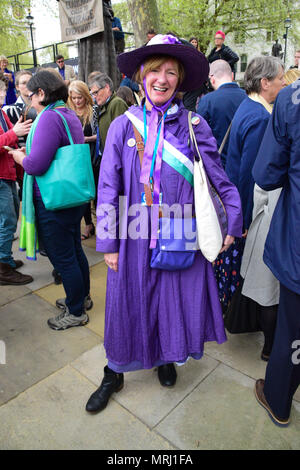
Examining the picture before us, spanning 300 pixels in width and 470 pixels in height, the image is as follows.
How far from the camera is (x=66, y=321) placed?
2904 millimetres

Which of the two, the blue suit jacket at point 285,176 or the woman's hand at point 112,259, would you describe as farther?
the woman's hand at point 112,259

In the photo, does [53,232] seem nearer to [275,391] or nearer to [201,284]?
[201,284]

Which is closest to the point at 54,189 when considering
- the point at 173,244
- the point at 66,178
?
the point at 66,178

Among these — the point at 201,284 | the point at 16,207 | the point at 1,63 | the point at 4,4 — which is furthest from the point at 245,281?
the point at 4,4

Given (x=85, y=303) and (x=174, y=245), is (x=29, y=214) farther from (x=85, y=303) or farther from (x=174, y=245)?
(x=174, y=245)

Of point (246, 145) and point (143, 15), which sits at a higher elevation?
point (143, 15)

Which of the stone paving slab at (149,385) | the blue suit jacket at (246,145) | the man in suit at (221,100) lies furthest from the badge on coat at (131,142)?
the man in suit at (221,100)

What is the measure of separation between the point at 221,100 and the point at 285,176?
197cm

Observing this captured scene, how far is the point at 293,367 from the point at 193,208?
1.01m

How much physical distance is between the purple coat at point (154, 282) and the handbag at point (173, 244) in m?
0.06

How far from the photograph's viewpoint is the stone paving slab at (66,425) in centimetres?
189

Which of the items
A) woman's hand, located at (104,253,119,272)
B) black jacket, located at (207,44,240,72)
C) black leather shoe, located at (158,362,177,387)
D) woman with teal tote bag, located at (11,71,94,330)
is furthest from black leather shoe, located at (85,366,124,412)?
black jacket, located at (207,44,240,72)

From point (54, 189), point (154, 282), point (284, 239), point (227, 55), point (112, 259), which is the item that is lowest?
point (154, 282)

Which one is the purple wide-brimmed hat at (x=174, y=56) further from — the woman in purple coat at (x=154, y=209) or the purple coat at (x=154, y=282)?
the purple coat at (x=154, y=282)
